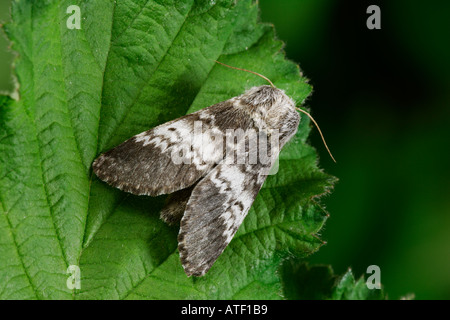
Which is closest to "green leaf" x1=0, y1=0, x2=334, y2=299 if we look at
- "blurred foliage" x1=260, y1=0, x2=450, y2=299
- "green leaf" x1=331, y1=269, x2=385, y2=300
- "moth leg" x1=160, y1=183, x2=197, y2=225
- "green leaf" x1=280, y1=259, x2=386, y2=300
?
"moth leg" x1=160, y1=183, x2=197, y2=225

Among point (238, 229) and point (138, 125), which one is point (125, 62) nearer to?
point (138, 125)

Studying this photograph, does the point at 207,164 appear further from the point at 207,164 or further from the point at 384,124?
the point at 384,124

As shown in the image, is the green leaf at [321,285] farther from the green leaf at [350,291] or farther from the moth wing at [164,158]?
the moth wing at [164,158]

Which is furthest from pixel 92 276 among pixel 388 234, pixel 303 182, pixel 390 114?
pixel 390 114

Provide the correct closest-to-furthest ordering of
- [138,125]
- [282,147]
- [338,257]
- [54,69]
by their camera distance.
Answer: [54,69] < [138,125] < [282,147] < [338,257]

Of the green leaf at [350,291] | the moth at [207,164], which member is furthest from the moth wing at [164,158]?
the green leaf at [350,291]

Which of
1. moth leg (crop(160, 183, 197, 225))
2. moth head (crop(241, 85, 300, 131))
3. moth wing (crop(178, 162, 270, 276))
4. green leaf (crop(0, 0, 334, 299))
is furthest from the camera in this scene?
moth head (crop(241, 85, 300, 131))

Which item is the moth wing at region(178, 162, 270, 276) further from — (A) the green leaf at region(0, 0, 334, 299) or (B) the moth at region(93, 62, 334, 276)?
(A) the green leaf at region(0, 0, 334, 299)
